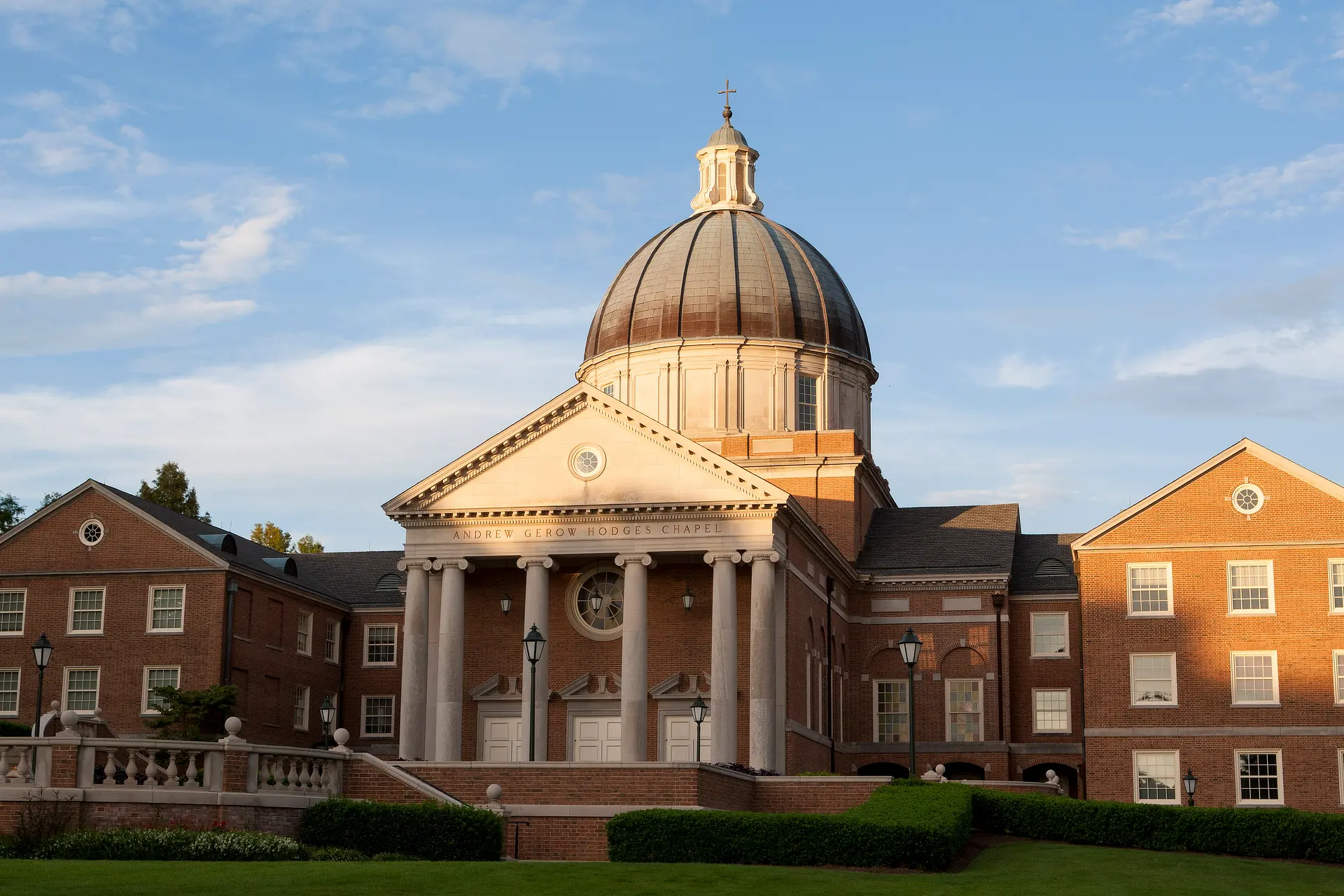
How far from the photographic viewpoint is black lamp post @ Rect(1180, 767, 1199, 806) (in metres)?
50.9

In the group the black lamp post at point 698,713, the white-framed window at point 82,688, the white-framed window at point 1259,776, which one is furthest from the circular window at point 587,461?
the white-framed window at point 1259,776

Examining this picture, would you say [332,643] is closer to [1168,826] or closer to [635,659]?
[635,659]

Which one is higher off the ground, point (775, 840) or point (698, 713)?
point (698, 713)

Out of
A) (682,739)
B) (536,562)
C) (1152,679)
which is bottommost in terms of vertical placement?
(682,739)

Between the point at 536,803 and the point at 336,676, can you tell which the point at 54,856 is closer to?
the point at 536,803

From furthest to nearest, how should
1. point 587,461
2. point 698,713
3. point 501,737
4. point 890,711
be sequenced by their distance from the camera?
point 890,711
point 501,737
point 587,461
point 698,713

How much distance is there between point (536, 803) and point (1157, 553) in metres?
26.6

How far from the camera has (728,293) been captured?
65.2m

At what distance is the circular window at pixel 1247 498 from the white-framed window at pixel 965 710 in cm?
1074

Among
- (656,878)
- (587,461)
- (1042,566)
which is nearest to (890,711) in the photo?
(1042,566)

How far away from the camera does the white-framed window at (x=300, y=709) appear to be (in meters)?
61.2

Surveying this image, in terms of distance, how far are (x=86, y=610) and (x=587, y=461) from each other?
18.3 m

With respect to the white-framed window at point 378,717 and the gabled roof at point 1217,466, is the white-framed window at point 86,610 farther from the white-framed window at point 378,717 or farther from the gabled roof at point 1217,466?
the gabled roof at point 1217,466

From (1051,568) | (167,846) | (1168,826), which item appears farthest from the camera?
(1051,568)
